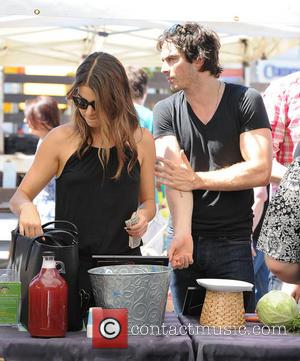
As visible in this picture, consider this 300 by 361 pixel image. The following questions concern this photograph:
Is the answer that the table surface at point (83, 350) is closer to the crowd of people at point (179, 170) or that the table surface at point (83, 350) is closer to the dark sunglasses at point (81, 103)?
the crowd of people at point (179, 170)

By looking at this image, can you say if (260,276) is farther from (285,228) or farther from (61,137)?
(285,228)

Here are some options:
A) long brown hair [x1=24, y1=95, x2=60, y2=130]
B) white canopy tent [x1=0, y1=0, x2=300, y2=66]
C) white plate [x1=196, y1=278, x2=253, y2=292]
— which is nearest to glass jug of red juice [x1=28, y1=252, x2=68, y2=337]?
white plate [x1=196, y1=278, x2=253, y2=292]

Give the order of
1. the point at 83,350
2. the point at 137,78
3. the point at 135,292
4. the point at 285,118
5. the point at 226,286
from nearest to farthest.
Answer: the point at 83,350
the point at 135,292
the point at 226,286
the point at 285,118
the point at 137,78

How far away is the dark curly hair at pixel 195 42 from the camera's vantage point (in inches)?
132

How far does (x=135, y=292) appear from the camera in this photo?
8.50 ft

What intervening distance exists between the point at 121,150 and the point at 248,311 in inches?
32.9

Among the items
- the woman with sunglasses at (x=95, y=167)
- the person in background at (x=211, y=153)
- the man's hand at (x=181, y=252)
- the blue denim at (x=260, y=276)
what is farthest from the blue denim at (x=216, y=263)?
the blue denim at (x=260, y=276)

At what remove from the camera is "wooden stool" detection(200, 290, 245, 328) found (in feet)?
8.96

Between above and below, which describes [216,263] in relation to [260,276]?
above

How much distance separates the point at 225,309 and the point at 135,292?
13.4 inches

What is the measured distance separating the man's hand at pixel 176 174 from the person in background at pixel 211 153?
3cm

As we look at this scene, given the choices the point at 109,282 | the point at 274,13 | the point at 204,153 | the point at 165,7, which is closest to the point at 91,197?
the point at 109,282

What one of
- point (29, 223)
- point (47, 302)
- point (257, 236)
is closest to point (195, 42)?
point (29, 223)

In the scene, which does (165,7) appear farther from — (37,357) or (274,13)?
(37,357)
